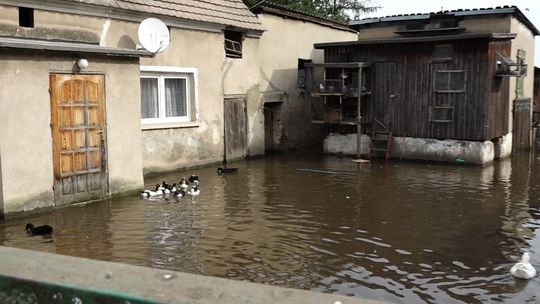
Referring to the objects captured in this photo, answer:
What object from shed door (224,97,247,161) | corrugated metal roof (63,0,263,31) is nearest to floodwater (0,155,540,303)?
shed door (224,97,247,161)

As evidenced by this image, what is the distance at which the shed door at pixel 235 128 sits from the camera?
15.9 metres

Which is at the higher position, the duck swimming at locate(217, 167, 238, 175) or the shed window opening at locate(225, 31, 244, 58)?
the shed window opening at locate(225, 31, 244, 58)

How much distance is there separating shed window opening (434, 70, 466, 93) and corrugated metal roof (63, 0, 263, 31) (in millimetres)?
5620

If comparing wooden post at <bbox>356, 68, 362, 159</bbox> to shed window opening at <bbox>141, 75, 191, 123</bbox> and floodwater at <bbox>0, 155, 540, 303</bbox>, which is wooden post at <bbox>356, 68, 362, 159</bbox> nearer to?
floodwater at <bbox>0, 155, 540, 303</bbox>

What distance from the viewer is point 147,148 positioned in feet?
43.4

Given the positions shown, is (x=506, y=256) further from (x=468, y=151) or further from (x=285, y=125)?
(x=285, y=125)

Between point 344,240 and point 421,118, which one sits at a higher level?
point 421,118

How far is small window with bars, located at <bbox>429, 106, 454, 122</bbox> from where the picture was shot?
15844 millimetres

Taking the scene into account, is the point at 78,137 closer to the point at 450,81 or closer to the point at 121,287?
the point at 121,287

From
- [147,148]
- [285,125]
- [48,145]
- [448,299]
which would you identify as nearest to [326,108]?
[285,125]

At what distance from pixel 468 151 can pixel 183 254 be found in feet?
36.1

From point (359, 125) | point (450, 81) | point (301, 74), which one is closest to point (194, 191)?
point (359, 125)

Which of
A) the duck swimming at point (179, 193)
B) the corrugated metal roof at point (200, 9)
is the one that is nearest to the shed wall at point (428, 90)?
the corrugated metal roof at point (200, 9)

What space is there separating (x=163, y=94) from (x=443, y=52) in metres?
8.13
